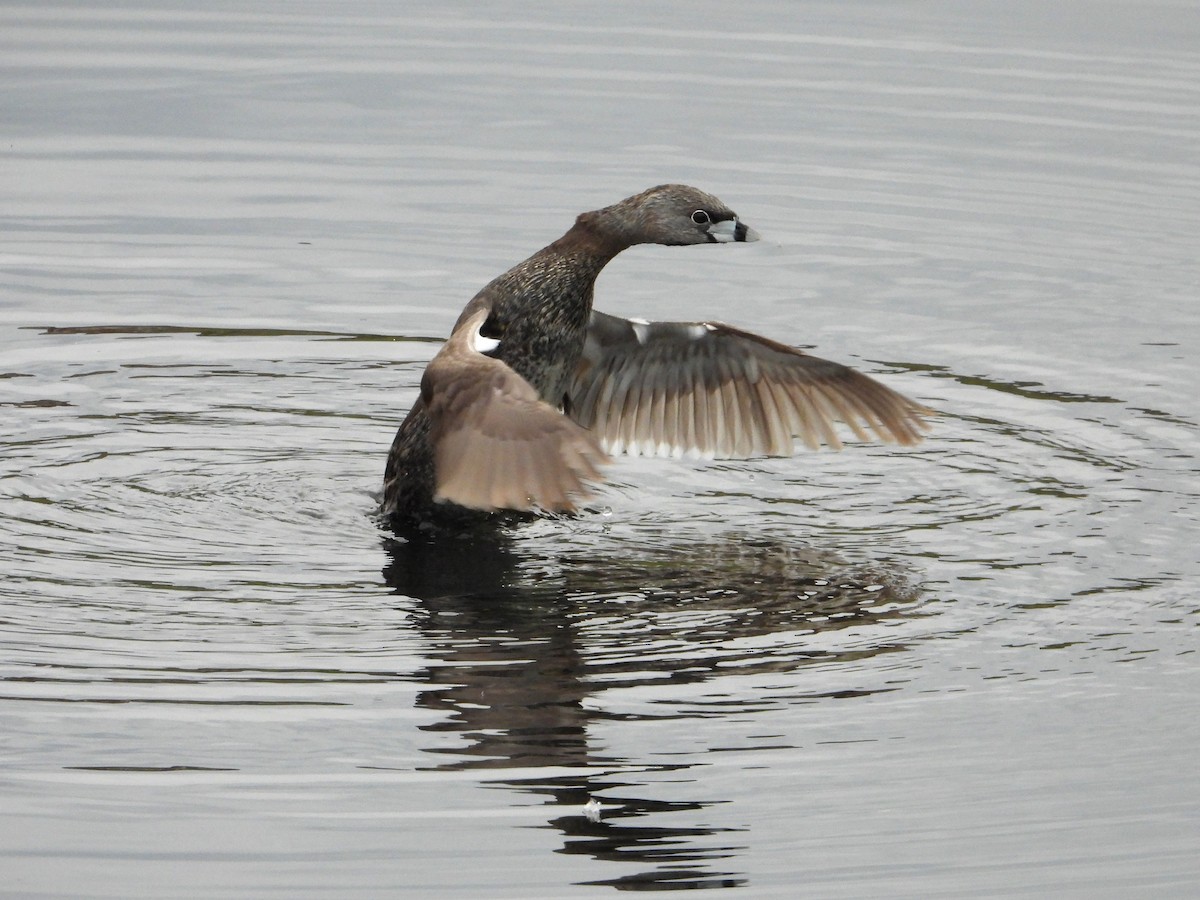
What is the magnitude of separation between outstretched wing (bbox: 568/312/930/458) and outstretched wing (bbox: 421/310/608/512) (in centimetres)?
223

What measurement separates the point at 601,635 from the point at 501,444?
0.76 meters

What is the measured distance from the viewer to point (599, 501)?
9.04 metres

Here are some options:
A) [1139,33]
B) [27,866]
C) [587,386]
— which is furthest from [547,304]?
[1139,33]

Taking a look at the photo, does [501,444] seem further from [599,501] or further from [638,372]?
[638,372]

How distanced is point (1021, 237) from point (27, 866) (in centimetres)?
892

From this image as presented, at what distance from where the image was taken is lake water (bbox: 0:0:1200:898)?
230 inches

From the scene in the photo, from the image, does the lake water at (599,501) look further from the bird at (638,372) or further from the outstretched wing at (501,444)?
the outstretched wing at (501,444)

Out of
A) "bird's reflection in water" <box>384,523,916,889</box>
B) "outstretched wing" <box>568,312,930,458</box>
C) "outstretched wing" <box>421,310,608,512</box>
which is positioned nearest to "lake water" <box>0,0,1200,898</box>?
"bird's reflection in water" <box>384,523,916,889</box>

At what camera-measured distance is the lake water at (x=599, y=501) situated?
19.2 feet

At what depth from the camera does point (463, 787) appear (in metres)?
5.96

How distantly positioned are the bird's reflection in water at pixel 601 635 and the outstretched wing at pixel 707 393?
4.04ft

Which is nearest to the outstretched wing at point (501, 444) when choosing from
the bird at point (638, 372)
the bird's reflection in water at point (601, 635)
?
the bird at point (638, 372)

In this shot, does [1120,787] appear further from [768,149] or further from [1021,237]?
[768,149]

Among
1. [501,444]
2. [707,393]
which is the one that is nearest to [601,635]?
[501,444]
